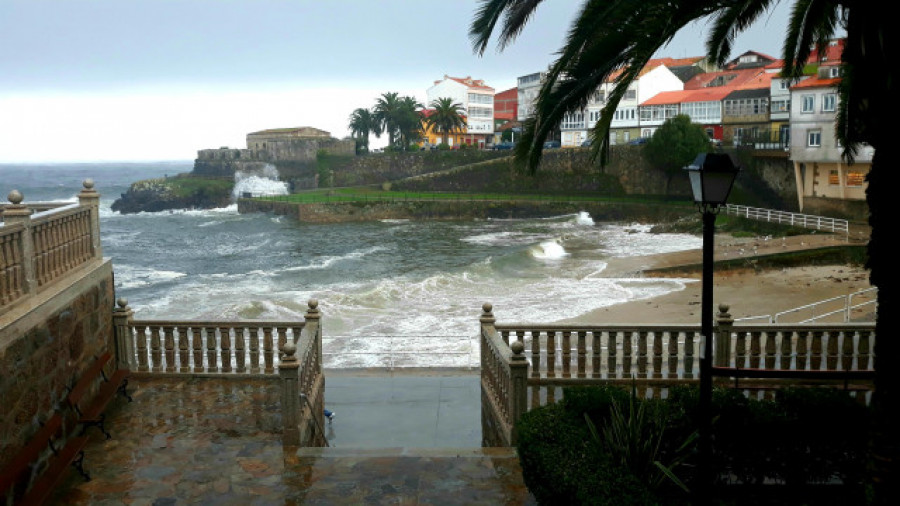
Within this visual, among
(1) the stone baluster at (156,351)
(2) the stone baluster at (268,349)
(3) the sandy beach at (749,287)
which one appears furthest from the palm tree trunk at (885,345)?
(3) the sandy beach at (749,287)

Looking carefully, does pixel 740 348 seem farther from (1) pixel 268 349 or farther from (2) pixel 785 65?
(1) pixel 268 349

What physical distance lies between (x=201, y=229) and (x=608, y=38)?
6621cm

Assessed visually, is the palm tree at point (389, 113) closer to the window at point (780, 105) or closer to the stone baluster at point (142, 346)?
the window at point (780, 105)

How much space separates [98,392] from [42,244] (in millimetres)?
2041

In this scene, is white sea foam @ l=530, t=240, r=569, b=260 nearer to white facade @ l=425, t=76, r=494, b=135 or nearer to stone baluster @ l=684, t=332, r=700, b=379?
stone baluster @ l=684, t=332, r=700, b=379

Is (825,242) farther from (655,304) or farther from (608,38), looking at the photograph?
(608,38)

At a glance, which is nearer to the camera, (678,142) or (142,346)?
(142,346)

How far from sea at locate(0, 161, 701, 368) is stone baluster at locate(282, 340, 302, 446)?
4488 millimetres

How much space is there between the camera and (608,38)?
280 inches

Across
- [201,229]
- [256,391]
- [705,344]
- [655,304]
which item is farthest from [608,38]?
[201,229]

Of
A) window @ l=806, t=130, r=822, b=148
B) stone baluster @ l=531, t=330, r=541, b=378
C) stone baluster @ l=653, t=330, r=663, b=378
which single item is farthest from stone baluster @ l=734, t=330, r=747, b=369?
window @ l=806, t=130, r=822, b=148

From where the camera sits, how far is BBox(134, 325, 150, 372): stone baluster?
394 inches

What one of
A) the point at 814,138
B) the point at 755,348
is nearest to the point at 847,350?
the point at 755,348

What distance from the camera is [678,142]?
59969 mm
